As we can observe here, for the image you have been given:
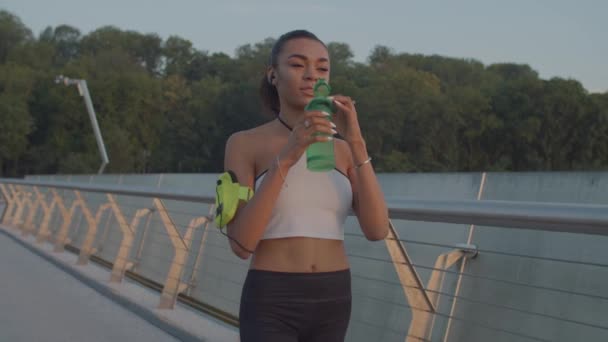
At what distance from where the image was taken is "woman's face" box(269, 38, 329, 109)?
254cm

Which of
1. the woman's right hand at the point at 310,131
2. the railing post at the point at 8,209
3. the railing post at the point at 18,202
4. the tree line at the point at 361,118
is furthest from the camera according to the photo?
the tree line at the point at 361,118

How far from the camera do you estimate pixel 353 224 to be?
6.55 metres

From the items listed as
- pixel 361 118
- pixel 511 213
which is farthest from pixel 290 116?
pixel 361 118

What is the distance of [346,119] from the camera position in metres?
2.38

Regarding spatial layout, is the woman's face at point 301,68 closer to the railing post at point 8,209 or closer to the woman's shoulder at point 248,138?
the woman's shoulder at point 248,138

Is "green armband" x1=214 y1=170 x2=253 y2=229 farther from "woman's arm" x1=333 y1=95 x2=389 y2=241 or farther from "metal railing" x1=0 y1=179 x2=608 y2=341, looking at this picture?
"metal railing" x1=0 y1=179 x2=608 y2=341

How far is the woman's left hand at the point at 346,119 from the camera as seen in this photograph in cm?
233

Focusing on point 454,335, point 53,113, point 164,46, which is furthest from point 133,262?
point 164,46

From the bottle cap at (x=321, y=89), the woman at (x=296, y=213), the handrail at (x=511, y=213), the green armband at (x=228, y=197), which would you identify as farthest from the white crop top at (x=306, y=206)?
the handrail at (x=511, y=213)

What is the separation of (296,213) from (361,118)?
67.3 meters

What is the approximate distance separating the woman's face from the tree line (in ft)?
178

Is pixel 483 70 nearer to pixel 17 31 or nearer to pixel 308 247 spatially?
pixel 17 31

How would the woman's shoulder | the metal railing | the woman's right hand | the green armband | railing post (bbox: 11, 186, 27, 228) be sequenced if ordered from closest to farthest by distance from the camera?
the woman's right hand
the green armband
the woman's shoulder
the metal railing
railing post (bbox: 11, 186, 27, 228)

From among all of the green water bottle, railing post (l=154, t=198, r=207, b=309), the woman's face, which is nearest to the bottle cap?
the green water bottle
